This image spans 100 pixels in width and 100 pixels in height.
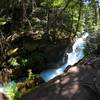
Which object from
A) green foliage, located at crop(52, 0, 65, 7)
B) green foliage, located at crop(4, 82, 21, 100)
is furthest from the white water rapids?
green foliage, located at crop(4, 82, 21, 100)

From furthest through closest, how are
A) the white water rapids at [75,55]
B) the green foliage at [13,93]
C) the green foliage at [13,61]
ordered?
the white water rapids at [75,55]
the green foliage at [13,61]
the green foliage at [13,93]

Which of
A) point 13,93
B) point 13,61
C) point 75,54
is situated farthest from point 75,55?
→ point 13,93

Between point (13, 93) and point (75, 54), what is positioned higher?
point (13, 93)

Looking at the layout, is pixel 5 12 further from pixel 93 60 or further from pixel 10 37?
pixel 93 60

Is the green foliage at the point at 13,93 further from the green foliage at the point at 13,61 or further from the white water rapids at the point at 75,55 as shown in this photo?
the white water rapids at the point at 75,55

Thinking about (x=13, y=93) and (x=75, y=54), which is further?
(x=75, y=54)

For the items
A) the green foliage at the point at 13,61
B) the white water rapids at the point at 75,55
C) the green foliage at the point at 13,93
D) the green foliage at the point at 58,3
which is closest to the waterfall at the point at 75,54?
the white water rapids at the point at 75,55

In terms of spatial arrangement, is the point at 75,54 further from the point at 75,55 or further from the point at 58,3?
the point at 58,3

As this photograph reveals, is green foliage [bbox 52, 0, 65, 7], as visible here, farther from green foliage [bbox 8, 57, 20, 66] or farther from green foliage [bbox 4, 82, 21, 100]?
green foliage [bbox 4, 82, 21, 100]

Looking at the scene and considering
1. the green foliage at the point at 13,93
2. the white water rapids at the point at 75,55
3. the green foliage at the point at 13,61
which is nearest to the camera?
the green foliage at the point at 13,93

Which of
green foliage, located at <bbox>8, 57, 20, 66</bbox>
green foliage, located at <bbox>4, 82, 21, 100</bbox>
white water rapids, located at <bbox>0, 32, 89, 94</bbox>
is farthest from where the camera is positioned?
white water rapids, located at <bbox>0, 32, 89, 94</bbox>

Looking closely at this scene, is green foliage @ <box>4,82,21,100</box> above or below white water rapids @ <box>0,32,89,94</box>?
above

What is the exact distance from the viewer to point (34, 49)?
11320mm

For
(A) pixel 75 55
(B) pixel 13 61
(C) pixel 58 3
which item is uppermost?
(C) pixel 58 3
